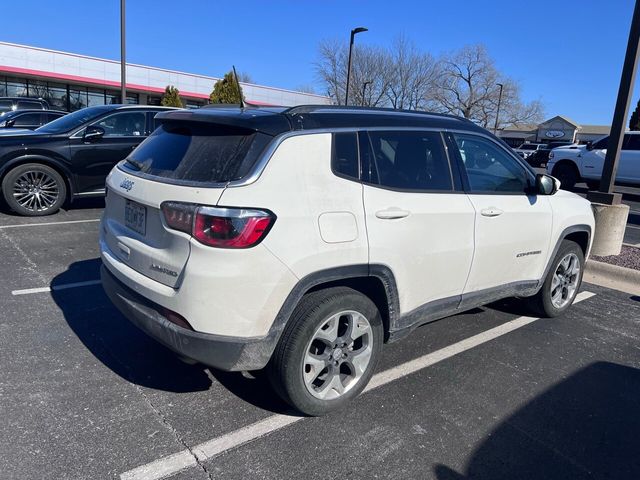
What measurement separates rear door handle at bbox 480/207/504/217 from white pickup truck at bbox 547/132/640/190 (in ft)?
41.3

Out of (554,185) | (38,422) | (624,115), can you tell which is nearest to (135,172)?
(38,422)

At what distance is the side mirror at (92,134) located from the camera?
7.74 m

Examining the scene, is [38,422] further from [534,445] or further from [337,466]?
[534,445]

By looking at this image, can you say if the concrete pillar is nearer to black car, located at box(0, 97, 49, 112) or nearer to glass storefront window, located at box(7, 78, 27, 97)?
black car, located at box(0, 97, 49, 112)

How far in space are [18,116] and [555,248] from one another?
1447 cm

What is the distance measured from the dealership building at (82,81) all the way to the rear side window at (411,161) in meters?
32.5

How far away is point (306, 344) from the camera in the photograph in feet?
9.00

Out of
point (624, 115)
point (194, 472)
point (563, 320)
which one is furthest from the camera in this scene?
point (624, 115)

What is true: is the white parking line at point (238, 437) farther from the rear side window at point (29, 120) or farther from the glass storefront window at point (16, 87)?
the glass storefront window at point (16, 87)

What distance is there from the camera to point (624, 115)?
A: 7043 mm

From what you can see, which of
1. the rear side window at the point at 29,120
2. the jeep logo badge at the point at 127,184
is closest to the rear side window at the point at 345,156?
the jeep logo badge at the point at 127,184

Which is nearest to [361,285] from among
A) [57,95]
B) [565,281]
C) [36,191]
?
[565,281]

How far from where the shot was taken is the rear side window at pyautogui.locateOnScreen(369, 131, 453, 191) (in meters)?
3.09

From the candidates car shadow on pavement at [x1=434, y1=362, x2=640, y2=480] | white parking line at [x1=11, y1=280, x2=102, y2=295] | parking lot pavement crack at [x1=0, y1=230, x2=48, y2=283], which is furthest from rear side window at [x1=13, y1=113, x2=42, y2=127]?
car shadow on pavement at [x1=434, y1=362, x2=640, y2=480]
